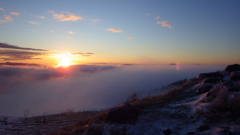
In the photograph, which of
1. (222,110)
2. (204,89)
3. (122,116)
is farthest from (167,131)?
(204,89)

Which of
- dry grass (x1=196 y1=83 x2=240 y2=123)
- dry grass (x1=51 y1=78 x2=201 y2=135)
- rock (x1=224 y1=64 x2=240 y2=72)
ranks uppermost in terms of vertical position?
rock (x1=224 y1=64 x2=240 y2=72)

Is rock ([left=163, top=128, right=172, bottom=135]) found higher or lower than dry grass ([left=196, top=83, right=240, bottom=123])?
lower

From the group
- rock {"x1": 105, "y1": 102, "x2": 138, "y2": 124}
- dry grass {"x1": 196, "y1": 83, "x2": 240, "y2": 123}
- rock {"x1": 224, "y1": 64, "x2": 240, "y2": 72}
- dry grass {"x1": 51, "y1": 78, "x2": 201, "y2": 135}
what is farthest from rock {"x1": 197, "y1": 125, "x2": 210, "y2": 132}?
rock {"x1": 224, "y1": 64, "x2": 240, "y2": 72}

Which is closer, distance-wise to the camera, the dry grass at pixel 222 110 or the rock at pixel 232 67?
the dry grass at pixel 222 110

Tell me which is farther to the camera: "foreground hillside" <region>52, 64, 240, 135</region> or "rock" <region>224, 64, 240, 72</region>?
"rock" <region>224, 64, 240, 72</region>

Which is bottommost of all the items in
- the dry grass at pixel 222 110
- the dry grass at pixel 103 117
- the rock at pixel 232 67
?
the dry grass at pixel 103 117

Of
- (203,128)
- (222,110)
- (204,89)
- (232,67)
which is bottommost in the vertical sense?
(203,128)

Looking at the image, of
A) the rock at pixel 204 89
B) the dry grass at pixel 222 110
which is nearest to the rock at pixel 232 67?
the rock at pixel 204 89

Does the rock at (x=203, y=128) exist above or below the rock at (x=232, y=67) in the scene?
below

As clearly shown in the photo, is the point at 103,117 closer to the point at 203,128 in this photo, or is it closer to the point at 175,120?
the point at 175,120

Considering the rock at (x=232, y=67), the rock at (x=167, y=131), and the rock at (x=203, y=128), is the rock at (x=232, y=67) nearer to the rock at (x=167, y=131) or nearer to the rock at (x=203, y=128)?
the rock at (x=203, y=128)

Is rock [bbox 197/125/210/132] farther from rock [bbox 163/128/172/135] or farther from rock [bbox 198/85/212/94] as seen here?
rock [bbox 198/85/212/94]

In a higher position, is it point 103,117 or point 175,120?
point 175,120

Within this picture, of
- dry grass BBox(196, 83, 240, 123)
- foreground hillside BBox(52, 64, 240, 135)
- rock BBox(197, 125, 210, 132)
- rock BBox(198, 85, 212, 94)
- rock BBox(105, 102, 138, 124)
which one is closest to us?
rock BBox(197, 125, 210, 132)
